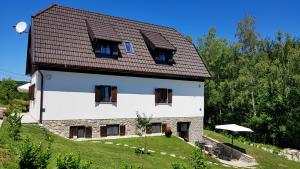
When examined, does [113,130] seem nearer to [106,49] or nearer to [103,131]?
[103,131]

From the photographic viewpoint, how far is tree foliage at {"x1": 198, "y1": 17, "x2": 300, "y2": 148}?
38.1 metres

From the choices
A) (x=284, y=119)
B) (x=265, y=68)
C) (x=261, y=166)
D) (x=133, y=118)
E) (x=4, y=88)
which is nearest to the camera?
(x=261, y=166)

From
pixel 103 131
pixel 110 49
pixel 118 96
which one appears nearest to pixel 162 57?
pixel 110 49

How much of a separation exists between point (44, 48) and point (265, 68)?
29372 millimetres

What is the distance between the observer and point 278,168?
24.5 meters

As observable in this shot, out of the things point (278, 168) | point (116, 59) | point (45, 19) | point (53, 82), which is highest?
point (45, 19)

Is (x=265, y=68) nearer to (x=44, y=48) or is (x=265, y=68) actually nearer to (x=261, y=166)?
(x=261, y=166)

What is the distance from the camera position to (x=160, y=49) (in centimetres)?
2739

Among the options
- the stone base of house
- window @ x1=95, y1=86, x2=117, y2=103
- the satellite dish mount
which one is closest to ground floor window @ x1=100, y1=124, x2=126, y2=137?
the stone base of house

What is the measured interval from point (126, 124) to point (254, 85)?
2341 centimetres

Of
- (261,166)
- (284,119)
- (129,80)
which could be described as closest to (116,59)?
(129,80)

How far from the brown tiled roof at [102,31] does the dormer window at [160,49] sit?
11.5ft

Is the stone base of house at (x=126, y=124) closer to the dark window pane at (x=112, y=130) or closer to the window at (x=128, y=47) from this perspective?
the dark window pane at (x=112, y=130)

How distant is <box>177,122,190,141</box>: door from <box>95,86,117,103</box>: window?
23.6ft
